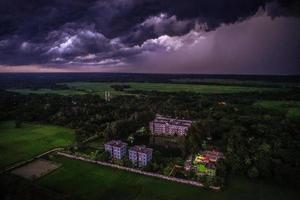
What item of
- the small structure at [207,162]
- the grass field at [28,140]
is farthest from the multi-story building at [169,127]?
the grass field at [28,140]

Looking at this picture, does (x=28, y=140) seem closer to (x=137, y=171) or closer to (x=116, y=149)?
(x=116, y=149)

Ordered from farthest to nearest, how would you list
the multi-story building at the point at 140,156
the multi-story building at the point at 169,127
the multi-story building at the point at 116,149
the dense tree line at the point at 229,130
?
the multi-story building at the point at 169,127 < the multi-story building at the point at 116,149 < the multi-story building at the point at 140,156 < the dense tree line at the point at 229,130

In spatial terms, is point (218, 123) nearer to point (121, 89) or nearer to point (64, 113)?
point (64, 113)

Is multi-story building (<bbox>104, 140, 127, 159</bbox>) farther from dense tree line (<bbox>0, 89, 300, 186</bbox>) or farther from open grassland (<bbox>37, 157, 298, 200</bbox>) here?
dense tree line (<bbox>0, 89, 300, 186</bbox>)

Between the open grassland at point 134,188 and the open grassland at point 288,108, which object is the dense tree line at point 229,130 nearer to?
the open grassland at point 134,188

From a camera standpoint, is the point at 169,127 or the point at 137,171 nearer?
the point at 137,171

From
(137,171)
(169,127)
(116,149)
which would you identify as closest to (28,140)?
(116,149)
